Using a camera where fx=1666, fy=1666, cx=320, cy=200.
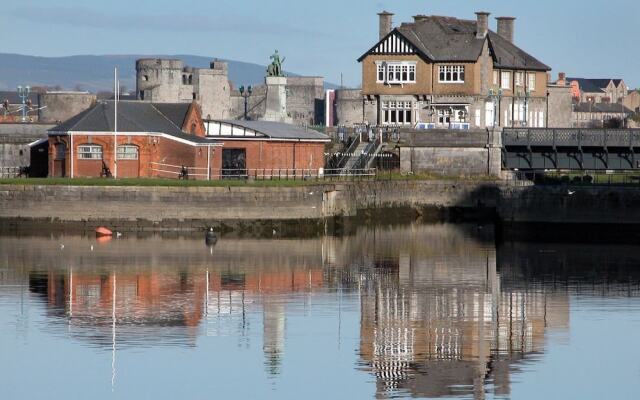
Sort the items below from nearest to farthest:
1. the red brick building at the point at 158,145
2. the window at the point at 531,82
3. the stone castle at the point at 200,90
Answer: the red brick building at the point at 158,145
the window at the point at 531,82
the stone castle at the point at 200,90

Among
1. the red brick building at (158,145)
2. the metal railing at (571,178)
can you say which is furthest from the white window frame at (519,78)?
the red brick building at (158,145)

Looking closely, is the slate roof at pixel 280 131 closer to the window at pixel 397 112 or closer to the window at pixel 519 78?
the window at pixel 397 112

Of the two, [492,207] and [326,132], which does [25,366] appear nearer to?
[492,207]

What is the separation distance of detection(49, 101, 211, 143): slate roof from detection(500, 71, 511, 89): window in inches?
1188

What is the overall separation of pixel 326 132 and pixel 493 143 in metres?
12.7

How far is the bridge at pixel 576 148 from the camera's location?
8669 centimetres

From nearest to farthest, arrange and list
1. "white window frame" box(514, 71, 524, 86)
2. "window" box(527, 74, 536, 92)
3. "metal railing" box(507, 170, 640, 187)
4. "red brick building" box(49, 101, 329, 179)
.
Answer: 1. "red brick building" box(49, 101, 329, 179)
2. "metal railing" box(507, 170, 640, 187)
3. "white window frame" box(514, 71, 524, 86)
4. "window" box(527, 74, 536, 92)

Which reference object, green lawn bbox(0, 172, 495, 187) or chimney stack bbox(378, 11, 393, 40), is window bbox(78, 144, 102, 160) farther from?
chimney stack bbox(378, 11, 393, 40)

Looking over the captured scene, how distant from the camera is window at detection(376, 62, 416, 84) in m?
103

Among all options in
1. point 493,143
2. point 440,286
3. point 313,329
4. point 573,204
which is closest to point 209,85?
point 493,143

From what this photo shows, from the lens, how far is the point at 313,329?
1858 inches

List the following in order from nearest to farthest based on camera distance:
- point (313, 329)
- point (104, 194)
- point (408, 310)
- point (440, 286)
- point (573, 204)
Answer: point (313, 329) < point (408, 310) < point (440, 286) < point (104, 194) < point (573, 204)

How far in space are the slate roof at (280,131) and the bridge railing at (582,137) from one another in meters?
11.2

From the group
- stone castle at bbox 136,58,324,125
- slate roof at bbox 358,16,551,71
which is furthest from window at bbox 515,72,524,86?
stone castle at bbox 136,58,324,125
